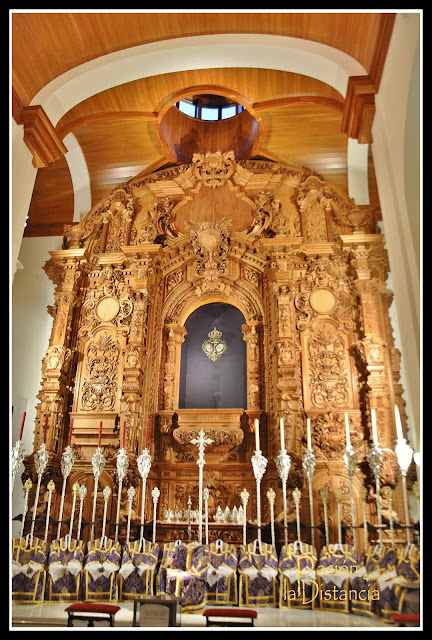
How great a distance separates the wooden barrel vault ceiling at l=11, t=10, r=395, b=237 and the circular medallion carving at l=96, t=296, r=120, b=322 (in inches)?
84.8

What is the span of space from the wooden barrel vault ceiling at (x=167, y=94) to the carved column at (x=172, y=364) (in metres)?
3.58

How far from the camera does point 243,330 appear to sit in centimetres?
945

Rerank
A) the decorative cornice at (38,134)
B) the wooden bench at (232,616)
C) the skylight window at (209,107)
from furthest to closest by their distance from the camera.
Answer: the skylight window at (209,107) → the decorative cornice at (38,134) → the wooden bench at (232,616)

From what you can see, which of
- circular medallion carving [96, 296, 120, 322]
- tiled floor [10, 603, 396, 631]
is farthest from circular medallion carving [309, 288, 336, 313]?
tiled floor [10, 603, 396, 631]

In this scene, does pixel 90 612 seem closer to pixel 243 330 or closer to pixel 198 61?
pixel 243 330

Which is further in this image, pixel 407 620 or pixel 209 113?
pixel 209 113

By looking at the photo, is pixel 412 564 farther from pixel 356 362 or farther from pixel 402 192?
pixel 356 362

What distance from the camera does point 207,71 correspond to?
8.57 metres

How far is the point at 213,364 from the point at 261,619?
5.20 metres

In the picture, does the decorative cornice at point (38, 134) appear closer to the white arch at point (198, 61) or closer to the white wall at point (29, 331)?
the white arch at point (198, 61)

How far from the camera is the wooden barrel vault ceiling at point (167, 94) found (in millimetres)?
5367

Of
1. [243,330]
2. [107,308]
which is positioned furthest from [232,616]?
[107,308]

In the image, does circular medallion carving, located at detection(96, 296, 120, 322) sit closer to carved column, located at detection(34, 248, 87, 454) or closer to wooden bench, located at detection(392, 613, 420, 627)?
carved column, located at detection(34, 248, 87, 454)

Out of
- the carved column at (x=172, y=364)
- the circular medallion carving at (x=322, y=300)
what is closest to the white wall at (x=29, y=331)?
the carved column at (x=172, y=364)
